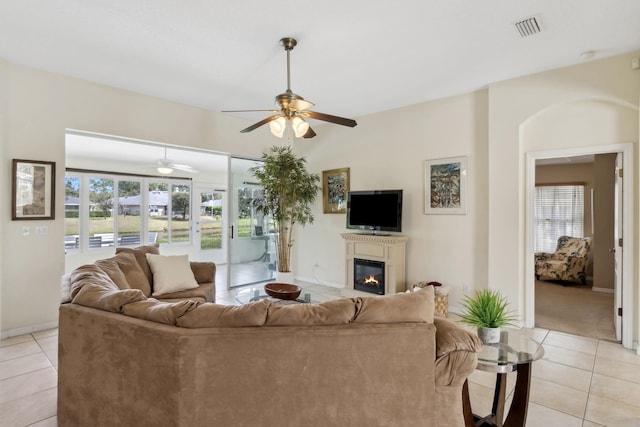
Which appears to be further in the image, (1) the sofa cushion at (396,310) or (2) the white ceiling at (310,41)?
(2) the white ceiling at (310,41)

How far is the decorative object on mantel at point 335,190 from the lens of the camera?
5.62 metres

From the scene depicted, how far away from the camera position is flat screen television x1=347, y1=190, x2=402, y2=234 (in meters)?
4.75

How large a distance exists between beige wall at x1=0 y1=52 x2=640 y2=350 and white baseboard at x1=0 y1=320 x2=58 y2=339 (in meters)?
0.03

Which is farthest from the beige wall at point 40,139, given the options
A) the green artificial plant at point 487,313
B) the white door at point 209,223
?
the green artificial plant at point 487,313

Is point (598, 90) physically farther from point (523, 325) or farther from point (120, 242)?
point (120, 242)

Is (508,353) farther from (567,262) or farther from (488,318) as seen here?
(567,262)

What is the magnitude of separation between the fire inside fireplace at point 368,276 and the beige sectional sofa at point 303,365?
3.21m

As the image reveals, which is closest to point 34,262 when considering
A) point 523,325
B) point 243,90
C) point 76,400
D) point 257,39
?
point 76,400

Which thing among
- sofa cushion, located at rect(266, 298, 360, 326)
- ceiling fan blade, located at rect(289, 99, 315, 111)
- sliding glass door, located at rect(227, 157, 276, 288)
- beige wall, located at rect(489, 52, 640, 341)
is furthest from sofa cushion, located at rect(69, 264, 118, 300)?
beige wall, located at rect(489, 52, 640, 341)

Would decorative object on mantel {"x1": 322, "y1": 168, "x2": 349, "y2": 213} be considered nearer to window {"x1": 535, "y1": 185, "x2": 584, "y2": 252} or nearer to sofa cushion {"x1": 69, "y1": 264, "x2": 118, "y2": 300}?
sofa cushion {"x1": 69, "y1": 264, "x2": 118, "y2": 300}

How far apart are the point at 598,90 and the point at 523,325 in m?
2.60

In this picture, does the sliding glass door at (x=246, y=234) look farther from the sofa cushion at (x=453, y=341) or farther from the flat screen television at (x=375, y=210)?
the sofa cushion at (x=453, y=341)

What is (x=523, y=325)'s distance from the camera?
3865mm

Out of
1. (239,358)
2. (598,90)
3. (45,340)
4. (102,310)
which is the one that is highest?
(598,90)
